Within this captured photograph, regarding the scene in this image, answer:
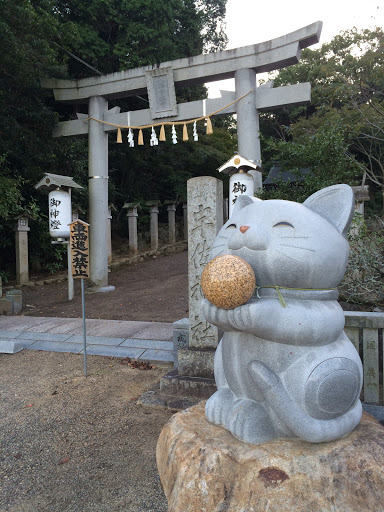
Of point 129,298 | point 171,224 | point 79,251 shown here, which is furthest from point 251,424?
point 171,224

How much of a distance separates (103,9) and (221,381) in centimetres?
1662

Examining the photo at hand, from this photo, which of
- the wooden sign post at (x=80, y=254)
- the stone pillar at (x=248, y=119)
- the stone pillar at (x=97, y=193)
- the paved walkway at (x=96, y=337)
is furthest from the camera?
the stone pillar at (x=97, y=193)

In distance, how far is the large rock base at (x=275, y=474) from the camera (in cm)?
195

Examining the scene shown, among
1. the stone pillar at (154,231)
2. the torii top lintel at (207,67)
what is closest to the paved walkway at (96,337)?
the torii top lintel at (207,67)

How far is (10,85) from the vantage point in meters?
11.6

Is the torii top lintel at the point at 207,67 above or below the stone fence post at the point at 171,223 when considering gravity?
above

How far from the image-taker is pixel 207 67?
9.95m

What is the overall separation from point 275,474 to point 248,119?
8843mm

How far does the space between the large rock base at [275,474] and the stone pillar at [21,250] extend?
11581 mm

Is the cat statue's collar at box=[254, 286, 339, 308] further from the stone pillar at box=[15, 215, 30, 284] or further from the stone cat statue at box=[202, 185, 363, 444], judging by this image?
the stone pillar at box=[15, 215, 30, 284]

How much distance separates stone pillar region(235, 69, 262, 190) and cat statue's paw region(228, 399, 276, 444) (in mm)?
7728

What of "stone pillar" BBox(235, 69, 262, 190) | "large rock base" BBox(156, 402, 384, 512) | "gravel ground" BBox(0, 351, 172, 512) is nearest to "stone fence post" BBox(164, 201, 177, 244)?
"stone pillar" BBox(235, 69, 262, 190)

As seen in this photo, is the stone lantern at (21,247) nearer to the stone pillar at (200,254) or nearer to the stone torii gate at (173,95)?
the stone torii gate at (173,95)

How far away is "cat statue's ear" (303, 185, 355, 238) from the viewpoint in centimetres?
243
